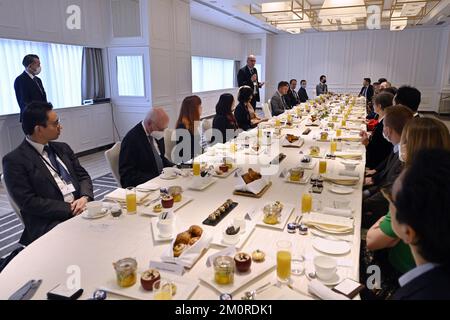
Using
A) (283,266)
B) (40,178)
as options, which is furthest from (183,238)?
(40,178)

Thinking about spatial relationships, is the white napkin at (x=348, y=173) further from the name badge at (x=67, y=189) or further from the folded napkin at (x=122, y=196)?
the name badge at (x=67, y=189)

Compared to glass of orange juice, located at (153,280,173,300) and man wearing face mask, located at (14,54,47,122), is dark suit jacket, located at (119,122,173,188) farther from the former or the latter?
man wearing face mask, located at (14,54,47,122)

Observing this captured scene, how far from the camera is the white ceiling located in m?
7.47

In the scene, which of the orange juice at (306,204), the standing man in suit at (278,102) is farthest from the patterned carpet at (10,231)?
the standing man in suit at (278,102)

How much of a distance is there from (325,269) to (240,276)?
A: 1.10 feet

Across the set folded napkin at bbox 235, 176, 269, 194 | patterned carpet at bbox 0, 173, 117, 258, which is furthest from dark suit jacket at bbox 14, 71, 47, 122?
folded napkin at bbox 235, 176, 269, 194

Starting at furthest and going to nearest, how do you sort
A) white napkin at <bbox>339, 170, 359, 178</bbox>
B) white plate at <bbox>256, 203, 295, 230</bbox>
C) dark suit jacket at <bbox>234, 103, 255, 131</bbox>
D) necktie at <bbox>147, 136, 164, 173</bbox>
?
dark suit jacket at <bbox>234, 103, 255, 131</bbox>
necktie at <bbox>147, 136, 164, 173</bbox>
white napkin at <bbox>339, 170, 359, 178</bbox>
white plate at <bbox>256, 203, 295, 230</bbox>

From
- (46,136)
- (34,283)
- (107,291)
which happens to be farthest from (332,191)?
(46,136)

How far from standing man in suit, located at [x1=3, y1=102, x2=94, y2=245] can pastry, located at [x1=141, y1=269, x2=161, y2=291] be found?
46.8 inches

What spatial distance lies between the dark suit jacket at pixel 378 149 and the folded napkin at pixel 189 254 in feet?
8.71

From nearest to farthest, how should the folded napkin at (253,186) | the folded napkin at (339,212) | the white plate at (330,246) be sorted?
1. the white plate at (330,246)
2. the folded napkin at (339,212)
3. the folded napkin at (253,186)

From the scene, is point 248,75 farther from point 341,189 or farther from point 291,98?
point 341,189

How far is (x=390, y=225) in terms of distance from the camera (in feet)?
5.27

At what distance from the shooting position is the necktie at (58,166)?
7.93 ft
